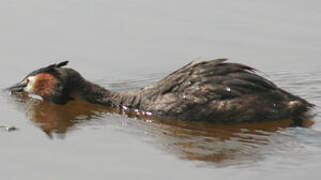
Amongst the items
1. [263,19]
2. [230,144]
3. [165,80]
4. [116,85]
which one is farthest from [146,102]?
[263,19]

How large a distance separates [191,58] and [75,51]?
2.06m

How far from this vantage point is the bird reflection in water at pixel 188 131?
977 cm

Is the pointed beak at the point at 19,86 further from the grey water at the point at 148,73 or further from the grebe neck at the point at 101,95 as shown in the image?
the grebe neck at the point at 101,95

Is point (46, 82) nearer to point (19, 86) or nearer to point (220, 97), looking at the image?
point (19, 86)

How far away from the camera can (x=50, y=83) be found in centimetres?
1273

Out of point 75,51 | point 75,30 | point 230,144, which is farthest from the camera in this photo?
point 75,30

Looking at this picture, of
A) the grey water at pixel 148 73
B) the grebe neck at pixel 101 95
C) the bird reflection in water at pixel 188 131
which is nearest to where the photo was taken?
the grey water at pixel 148 73

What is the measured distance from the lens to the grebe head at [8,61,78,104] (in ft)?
41.5

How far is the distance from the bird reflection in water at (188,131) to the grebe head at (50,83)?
5.7 inches

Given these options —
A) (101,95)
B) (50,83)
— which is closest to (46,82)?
(50,83)

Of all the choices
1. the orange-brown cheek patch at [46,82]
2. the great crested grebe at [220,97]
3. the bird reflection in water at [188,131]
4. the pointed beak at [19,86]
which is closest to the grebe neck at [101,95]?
the bird reflection in water at [188,131]

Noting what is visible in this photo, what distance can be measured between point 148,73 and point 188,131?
2727 millimetres

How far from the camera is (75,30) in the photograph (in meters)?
15.1

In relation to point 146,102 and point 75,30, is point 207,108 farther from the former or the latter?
point 75,30
